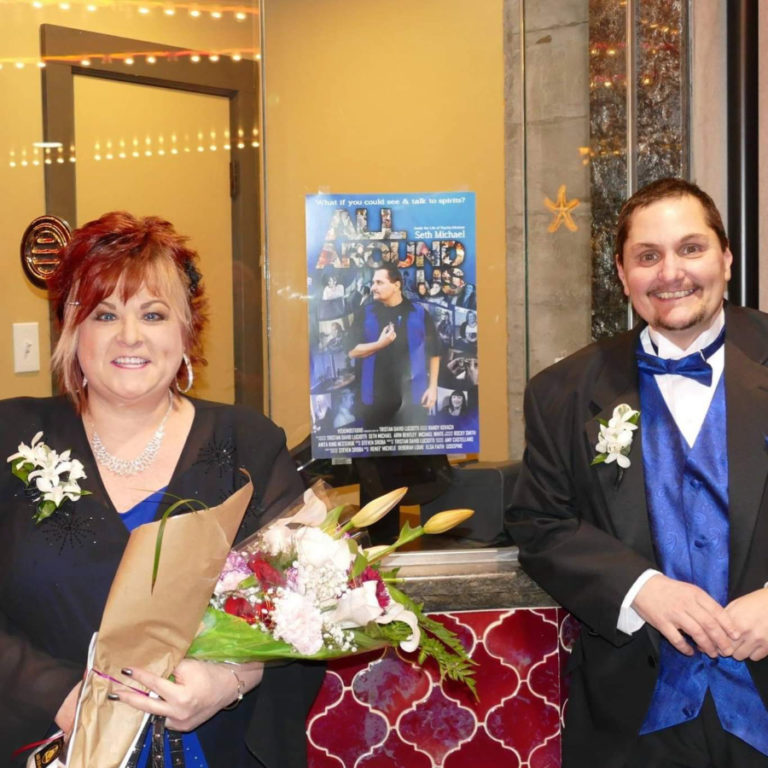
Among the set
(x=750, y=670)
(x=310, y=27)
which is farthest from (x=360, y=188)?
(x=750, y=670)

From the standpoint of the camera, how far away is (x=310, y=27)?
9.90 feet

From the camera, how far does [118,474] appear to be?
211cm

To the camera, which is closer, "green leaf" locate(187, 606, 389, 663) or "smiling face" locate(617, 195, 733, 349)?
"green leaf" locate(187, 606, 389, 663)

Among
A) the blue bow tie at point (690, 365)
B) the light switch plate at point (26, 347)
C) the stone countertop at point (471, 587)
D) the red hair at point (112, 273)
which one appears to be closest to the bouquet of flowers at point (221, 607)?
the red hair at point (112, 273)

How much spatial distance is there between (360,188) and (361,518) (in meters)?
1.40

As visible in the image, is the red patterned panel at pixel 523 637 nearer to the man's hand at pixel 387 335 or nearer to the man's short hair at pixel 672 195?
the man's hand at pixel 387 335

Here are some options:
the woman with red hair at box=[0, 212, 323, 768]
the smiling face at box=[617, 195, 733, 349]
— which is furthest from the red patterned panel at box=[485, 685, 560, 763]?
the smiling face at box=[617, 195, 733, 349]

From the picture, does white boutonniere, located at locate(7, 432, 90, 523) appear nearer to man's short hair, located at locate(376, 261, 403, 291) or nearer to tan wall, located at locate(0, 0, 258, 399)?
man's short hair, located at locate(376, 261, 403, 291)

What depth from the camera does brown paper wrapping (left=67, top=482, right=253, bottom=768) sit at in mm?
1648

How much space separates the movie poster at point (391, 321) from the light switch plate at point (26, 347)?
1.48 metres

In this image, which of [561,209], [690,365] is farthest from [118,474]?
[561,209]

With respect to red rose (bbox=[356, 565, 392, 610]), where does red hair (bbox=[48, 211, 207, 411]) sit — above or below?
above

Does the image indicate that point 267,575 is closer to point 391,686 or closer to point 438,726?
point 391,686

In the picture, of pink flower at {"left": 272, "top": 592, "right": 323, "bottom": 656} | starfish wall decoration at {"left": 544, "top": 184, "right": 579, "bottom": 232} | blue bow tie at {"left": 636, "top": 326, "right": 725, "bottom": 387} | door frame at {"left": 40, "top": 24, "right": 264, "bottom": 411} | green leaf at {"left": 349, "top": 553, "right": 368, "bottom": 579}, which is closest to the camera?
pink flower at {"left": 272, "top": 592, "right": 323, "bottom": 656}
